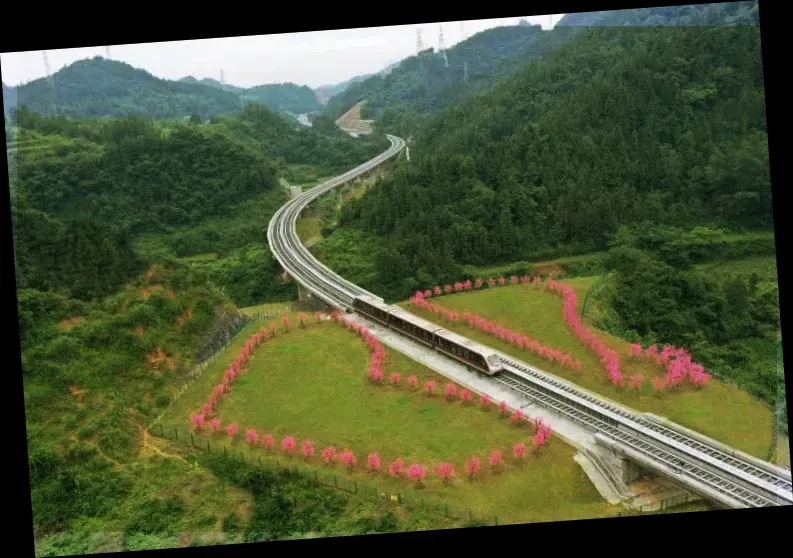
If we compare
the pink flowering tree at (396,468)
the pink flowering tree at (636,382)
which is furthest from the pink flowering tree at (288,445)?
the pink flowering tree at (636,382)

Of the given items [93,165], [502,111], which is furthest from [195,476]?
[502,111]

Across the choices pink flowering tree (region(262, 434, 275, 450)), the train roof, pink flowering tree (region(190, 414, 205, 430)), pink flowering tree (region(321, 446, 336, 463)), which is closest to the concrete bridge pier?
the train roof

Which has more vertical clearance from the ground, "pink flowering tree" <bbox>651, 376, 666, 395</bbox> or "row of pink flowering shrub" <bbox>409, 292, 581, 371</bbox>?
"row of pink flowering shrub" <bbox>409, 292, 581, 371</bbox>

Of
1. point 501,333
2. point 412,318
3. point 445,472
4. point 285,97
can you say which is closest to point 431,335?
point 412,318

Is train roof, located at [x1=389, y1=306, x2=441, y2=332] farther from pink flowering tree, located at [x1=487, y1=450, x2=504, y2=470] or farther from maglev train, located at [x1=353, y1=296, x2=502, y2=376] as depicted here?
pink flowering tree, located at [x1=487, y1=450, x2=504, y2=470]

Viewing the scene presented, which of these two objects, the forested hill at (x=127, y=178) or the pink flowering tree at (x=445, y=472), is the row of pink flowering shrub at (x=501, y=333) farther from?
the forested hill at (x=127, y=178)

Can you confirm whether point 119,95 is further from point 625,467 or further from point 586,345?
point 625,467
